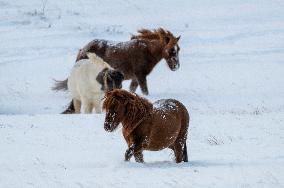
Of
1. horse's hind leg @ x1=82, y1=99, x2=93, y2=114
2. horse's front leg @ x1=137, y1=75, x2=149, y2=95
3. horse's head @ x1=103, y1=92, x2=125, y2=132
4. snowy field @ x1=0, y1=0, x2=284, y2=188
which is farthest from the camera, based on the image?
horse's front leg @ x1=137, y1=75, x2=149, y2=95

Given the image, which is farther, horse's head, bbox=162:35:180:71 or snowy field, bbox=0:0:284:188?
horse's head, bbox=162:35:180:71

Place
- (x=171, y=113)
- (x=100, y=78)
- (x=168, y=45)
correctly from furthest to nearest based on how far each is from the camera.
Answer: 1. (x=168, y=45)
2. (x=100, y=78)
3. (x=171, y=113)

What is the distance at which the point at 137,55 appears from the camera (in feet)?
52.5

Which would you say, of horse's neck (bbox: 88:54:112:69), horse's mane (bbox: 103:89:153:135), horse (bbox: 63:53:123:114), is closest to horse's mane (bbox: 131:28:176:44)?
horse's neck (bbox: 88:54:112:69)

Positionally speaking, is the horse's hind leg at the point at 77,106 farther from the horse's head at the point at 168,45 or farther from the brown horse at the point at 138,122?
the brown horse at the point at 138,122

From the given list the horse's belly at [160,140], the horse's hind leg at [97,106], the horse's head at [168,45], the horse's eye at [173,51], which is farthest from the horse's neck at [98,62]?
the horse's belly at [160,140]

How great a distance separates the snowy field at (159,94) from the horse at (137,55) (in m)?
0.66

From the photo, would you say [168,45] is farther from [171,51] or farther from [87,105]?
[87,105]

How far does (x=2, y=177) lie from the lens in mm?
6078

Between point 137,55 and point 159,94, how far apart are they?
1.14 m

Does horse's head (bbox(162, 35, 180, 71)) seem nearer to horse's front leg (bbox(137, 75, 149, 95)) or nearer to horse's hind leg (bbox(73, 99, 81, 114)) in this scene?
horse's front leg (bbox(137, 75, 149, 95))

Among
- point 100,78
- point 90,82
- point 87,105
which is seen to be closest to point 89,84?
point 90,82

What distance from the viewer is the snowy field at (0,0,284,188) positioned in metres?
6.31

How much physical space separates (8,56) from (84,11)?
7.22m
